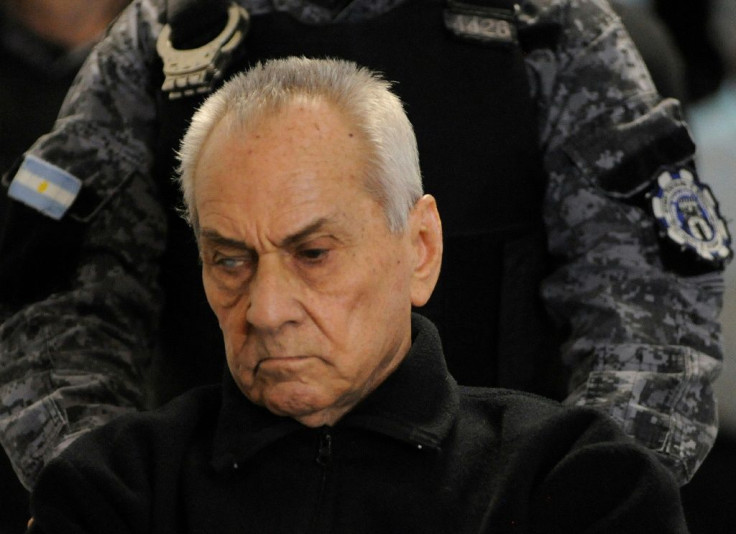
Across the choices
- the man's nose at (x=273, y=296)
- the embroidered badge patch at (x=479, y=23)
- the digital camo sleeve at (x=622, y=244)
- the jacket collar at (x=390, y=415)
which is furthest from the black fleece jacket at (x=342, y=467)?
the embroidered badge patch at (x=479, y=23)

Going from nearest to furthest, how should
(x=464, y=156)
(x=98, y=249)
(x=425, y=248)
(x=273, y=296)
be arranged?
(x=273, y=296)
(x=425, y=248)
(x=464, y=156)
(x=98, y=249)

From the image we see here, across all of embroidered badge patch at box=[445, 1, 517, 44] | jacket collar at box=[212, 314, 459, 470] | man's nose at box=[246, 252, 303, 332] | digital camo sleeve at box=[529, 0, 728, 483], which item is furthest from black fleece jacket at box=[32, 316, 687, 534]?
embroidered badge patch at box=[445, 1, 517, 44]

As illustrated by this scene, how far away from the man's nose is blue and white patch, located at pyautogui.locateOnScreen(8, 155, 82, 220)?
1.95ft

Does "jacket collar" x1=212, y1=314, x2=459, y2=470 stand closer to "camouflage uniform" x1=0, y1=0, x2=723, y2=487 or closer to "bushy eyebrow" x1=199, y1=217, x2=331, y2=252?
"bushy eyebrow" x1=199, y1=217, x2=331, y2=252

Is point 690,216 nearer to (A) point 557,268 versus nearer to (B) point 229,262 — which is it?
(A) point 557,268

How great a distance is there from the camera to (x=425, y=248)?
4.59 feet

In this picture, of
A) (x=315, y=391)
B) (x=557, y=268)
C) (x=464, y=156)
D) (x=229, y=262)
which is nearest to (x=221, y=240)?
(x=229, y=262)

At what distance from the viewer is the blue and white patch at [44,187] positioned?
5.91 ft

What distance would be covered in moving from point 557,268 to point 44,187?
2.15 ft

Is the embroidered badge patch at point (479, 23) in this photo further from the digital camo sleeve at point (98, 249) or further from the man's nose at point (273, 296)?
the man's nose at point (273, 296)

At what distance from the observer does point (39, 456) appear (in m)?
1.72

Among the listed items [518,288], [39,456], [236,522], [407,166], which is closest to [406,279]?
[407,166]

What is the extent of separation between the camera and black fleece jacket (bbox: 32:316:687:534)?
1.27 m

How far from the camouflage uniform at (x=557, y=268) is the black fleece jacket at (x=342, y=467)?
1.23ft
